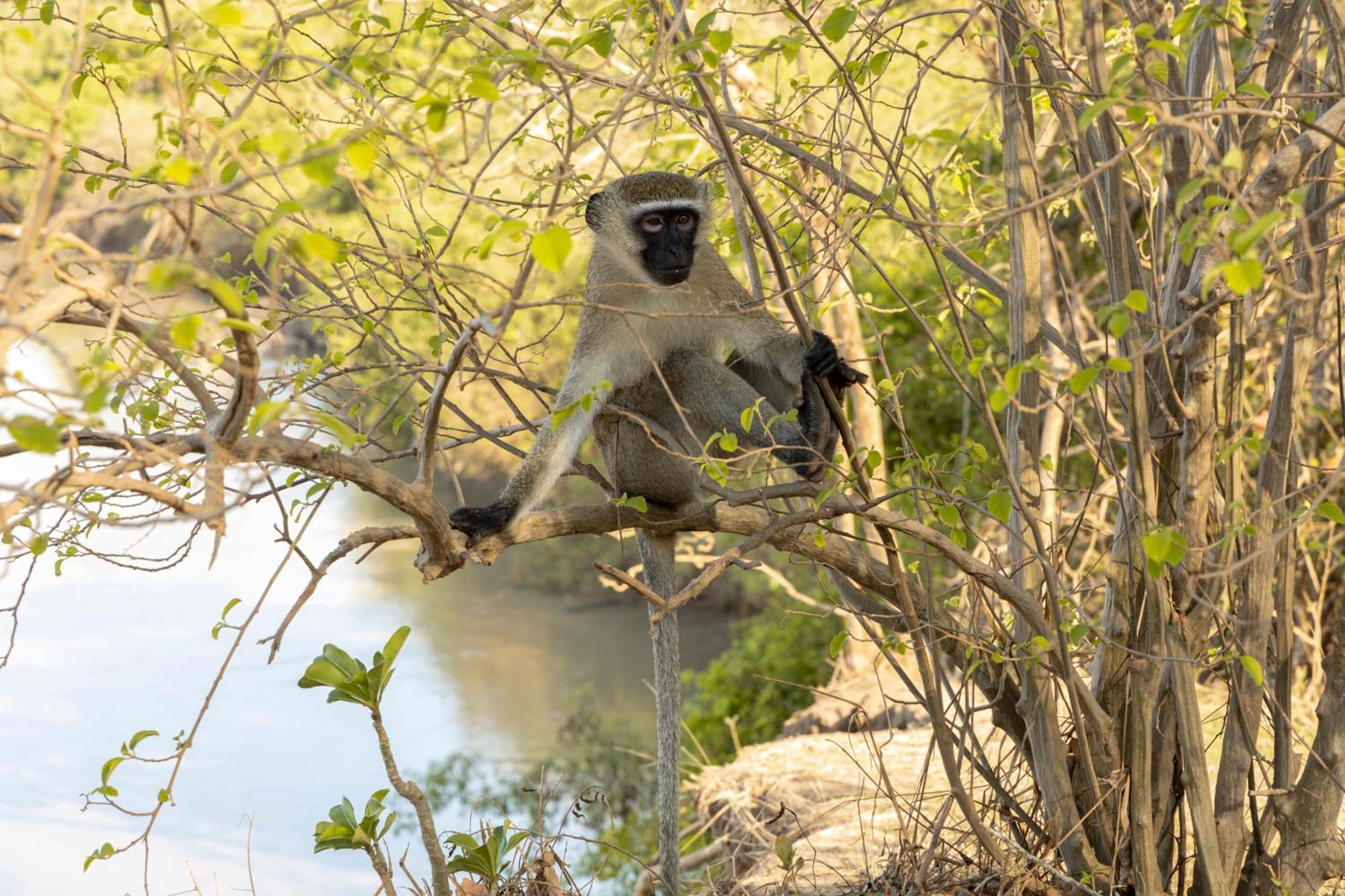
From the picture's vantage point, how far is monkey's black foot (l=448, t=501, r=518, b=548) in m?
2.92

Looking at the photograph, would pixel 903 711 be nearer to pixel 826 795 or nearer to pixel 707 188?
pixel 826 795

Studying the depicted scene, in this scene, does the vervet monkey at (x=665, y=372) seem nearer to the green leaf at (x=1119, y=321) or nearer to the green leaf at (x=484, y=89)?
the green leaf at (x=1119, y=321)

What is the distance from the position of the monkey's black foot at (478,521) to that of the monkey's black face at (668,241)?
826 mm

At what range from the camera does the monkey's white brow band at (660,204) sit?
3633mm

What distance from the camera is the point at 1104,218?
2.83 metres

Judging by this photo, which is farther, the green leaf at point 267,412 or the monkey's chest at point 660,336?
the monkey's chest at point 660,336

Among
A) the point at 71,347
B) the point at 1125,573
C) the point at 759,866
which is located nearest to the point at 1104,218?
the point at 1125,573

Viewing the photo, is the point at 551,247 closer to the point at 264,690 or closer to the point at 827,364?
the point at 827,364

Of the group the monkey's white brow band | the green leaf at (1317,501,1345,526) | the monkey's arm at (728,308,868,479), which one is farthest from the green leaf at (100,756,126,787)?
the green leaf at (1317,501,1345,526)

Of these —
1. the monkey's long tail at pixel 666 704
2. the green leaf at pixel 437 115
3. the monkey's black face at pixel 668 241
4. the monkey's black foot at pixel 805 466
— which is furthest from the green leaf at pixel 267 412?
the monkey's black face at pixel 668 241

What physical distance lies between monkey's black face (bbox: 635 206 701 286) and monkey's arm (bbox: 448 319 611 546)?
0.35m

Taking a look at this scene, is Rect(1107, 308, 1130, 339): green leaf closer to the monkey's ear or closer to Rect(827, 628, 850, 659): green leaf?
Rect(827, 628, 850, 659): green leaf

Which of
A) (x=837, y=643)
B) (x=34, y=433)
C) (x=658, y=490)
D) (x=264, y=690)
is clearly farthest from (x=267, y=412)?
(x=264, y=690)

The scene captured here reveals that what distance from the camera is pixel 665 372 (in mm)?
3705
